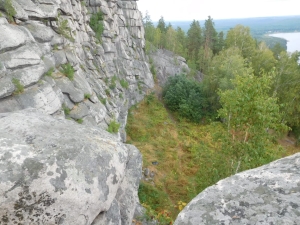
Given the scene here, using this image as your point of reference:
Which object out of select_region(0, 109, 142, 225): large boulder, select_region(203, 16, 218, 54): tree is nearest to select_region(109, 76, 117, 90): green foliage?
select_region(0, 109, 142, 225): large boulder

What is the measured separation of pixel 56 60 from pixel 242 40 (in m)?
38.9

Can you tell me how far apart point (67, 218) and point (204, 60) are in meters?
50.2

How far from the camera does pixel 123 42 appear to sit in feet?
117

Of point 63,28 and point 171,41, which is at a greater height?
point 63,28

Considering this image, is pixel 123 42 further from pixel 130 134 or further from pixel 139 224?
pixel 139 224

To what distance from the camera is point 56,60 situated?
51.4 ft

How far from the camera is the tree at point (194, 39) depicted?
5701 centimetres

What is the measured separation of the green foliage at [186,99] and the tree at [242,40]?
1387cm

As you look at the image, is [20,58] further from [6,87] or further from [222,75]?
[222,75]

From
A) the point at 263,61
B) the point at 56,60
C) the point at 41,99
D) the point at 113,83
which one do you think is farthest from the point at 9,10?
the point at 263,61

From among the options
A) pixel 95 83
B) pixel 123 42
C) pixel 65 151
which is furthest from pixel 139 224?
pixel 123 42

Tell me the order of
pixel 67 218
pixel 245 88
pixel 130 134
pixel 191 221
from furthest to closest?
pixel 130 134, pixel 245 88, pixel 67 218, pixel 191 221

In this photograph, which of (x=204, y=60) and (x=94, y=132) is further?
(x=204, y=60)

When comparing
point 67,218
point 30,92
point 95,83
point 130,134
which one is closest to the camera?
point 67,218
